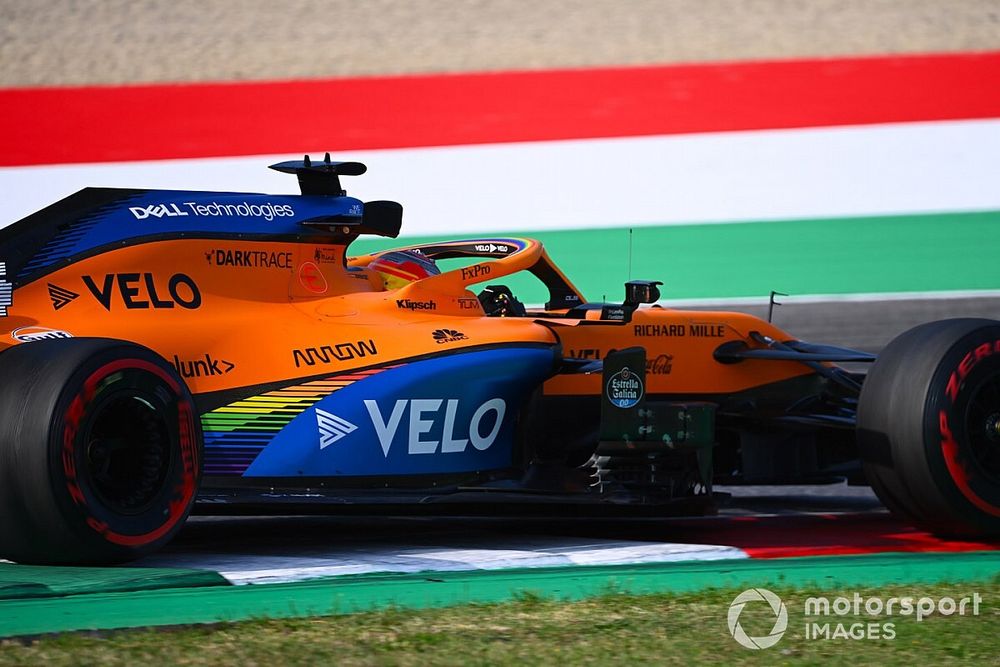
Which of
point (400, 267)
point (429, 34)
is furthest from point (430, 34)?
point (400, 267)

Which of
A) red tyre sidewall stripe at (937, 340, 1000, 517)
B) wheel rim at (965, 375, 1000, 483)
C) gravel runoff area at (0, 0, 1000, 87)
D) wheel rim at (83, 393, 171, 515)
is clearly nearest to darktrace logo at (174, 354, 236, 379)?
wheel rim at (83, 393, 171, 515)

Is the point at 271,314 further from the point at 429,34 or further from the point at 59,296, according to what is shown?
the point at 429,34

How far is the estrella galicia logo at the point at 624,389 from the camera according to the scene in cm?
732

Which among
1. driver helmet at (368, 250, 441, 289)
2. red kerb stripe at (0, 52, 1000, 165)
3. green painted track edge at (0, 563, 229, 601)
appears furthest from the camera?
red kerb stripe at (0, 52, 1000, 165)

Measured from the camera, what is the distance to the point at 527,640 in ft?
15.2

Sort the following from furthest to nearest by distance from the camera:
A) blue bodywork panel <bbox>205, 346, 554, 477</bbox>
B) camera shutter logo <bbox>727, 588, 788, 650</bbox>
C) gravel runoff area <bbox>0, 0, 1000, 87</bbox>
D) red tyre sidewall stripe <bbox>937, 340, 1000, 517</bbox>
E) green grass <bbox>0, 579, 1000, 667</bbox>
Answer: gravel runoff area <bbox>0, 0, 1000, 87</bbox>
red tyre sidewall stripe <bbox>937, 340, 1000, 517</bbox>
blue bodywork panel <bbox>205, 346, 554, 477</bbox>
camera shutter logo <bbox>727, 588, 788, 650</bbox>
green grass <bbox>0, 579, 1000, 667</bbox>

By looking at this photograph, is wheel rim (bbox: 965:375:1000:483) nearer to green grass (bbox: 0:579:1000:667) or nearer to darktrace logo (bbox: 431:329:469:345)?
green grass (bbox: 0:579:1000:667)

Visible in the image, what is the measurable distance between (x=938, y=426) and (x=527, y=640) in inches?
128

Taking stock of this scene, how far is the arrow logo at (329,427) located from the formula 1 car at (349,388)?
0.01 m

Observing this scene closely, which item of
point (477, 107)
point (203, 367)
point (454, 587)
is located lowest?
point (454, 587)

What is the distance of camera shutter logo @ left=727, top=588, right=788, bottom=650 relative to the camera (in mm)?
4773

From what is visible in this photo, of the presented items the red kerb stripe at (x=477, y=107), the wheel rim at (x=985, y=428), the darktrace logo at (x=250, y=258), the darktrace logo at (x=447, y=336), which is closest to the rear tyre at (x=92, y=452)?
the darktrace logo at (x=250, y=258)


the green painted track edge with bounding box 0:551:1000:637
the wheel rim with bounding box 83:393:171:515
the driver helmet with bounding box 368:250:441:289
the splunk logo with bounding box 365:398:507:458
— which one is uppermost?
the driver helmet with bounding box 368:250:441:289

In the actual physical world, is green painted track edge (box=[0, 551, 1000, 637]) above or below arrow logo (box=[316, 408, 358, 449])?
below
